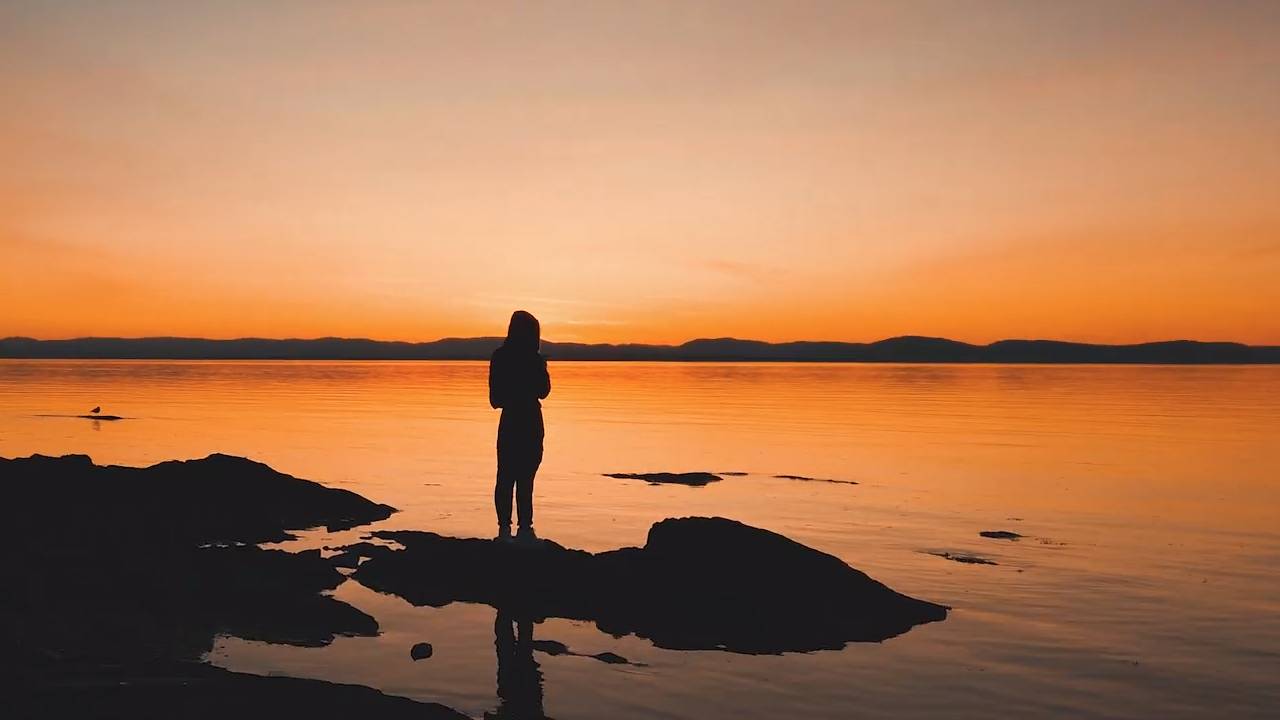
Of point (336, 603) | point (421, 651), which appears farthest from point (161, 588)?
point (421, 651)

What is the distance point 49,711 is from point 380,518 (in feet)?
46.7

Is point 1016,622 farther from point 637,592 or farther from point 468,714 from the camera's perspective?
point 468,714

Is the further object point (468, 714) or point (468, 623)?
point (468, 623)

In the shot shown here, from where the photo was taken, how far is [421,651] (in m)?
11.2

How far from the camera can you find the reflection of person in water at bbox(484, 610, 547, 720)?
9492mm

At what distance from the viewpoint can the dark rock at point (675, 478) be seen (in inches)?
1133

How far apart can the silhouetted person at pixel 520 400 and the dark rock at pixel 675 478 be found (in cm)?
1390

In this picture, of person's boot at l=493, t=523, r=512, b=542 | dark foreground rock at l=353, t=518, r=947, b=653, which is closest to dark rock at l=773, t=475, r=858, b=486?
dark foreground rock at l=353, t=518, r=947, b=653

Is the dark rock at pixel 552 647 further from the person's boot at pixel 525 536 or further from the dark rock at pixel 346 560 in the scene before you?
the dark rock at pixel 346 560

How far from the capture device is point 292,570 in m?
14.5

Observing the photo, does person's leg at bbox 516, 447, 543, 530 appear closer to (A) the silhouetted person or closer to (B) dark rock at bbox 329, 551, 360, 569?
(A) the silhouetted person

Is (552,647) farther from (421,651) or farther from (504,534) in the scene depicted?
(504,534)

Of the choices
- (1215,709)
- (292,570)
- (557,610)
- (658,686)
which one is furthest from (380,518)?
(1215,709)

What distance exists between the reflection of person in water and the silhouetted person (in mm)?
2239
